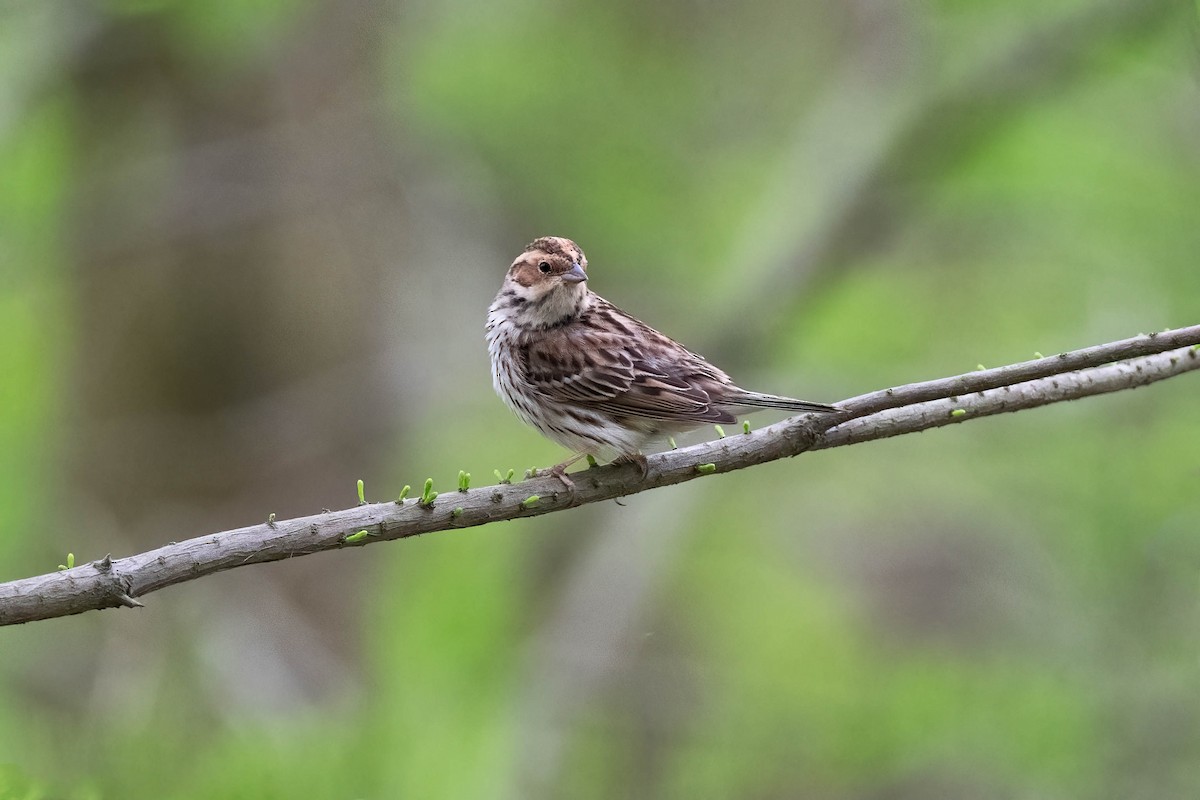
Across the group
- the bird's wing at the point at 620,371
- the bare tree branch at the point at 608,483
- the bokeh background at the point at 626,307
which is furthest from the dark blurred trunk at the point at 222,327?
Answer: the bare tree branch at the point at 608,483

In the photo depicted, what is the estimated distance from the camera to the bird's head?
17.7 feet

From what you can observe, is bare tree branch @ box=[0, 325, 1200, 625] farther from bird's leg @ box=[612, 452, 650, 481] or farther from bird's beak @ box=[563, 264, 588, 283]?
bird's beak @ box=[563, 264, 588, 283]

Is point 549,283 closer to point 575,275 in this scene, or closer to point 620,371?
point 575,275

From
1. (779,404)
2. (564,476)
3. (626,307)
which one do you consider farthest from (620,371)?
(626,307)

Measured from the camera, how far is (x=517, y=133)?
8.45m

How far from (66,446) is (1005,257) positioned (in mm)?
7212

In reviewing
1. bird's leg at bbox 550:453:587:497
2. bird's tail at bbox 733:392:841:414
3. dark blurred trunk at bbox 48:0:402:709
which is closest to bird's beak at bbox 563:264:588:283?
bird's tail at bbox 733:392:841:414

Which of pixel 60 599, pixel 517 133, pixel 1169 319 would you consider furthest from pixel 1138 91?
pixel 60 599

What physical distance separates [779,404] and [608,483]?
731 mm

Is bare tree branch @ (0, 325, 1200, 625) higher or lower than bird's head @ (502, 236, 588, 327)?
lower

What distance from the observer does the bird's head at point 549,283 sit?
5410 mm

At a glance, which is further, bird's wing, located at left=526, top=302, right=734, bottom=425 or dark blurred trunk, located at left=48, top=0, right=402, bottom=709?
dark blurred trunk, located at left=48, top=0, right=402, bottom=709

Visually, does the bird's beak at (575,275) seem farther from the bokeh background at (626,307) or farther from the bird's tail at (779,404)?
the bokeh background at (626,307)

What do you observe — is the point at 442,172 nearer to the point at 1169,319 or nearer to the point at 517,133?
the point at 517,133
